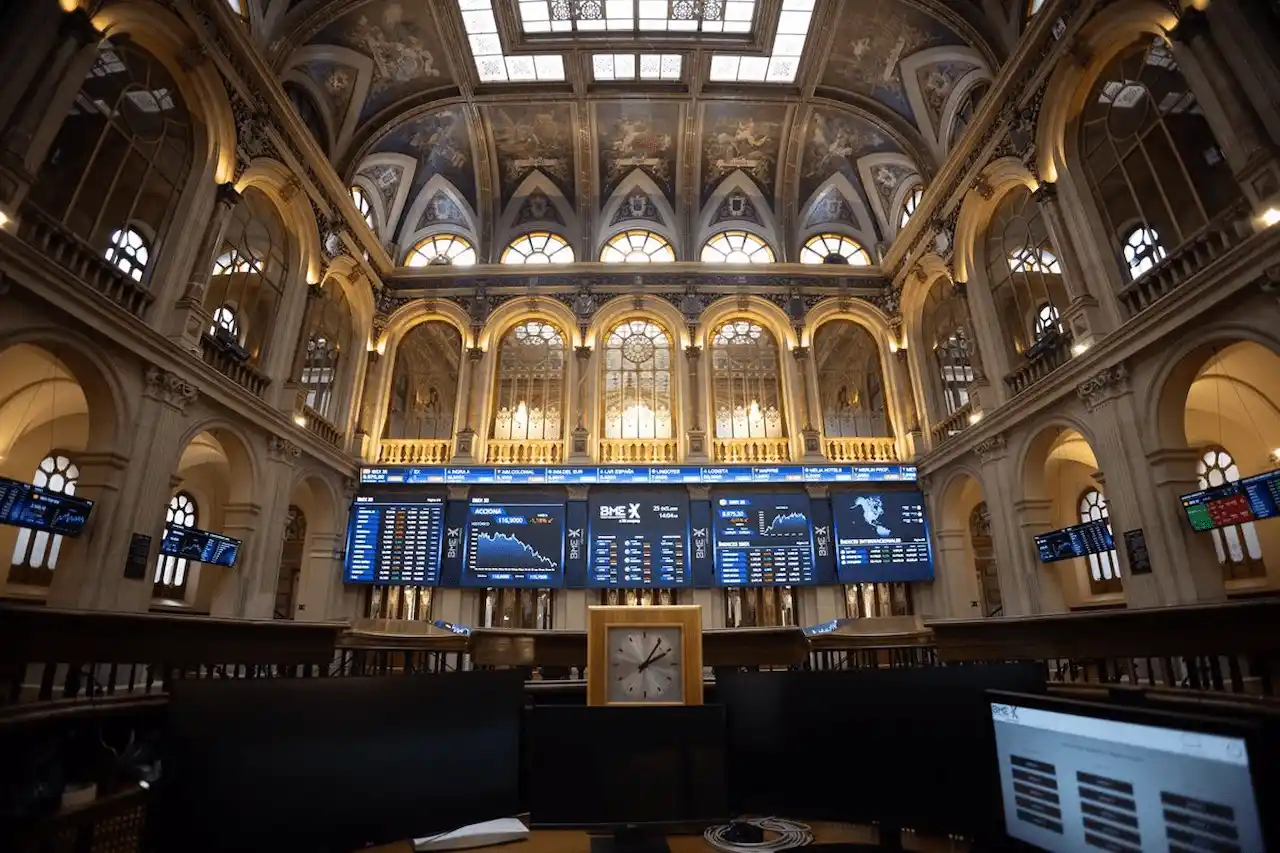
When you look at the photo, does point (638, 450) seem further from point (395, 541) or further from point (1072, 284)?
point (1072, 284)

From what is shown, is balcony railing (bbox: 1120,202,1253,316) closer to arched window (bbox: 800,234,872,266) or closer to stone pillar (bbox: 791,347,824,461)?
stone pillar (bbox: 791,347,824,461)

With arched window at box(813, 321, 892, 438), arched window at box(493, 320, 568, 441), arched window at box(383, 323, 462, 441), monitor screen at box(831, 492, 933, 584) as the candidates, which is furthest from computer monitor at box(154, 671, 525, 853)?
arched window at box(813, 321, 892, 438)

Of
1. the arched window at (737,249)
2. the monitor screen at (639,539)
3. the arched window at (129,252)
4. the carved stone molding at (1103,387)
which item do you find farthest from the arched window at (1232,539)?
the arched window at (129,252)

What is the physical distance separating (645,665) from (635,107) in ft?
56.3

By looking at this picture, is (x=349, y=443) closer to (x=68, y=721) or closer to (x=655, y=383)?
(x=655, y=383)

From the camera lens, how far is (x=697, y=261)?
17.3 m

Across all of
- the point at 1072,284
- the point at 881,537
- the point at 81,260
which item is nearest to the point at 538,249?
the point at 81,260

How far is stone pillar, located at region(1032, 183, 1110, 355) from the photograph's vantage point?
385 inches

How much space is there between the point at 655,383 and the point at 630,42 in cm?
884

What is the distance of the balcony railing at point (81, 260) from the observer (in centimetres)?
745

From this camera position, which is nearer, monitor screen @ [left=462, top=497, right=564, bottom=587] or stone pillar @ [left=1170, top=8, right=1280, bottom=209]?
stone pillar @ [left=1170, top=8, right=1280, bottom=209]

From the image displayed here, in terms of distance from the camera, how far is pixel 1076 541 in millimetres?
10539

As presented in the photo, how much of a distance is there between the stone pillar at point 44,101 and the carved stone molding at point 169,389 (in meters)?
2.83

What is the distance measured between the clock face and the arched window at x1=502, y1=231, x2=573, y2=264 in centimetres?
1602
